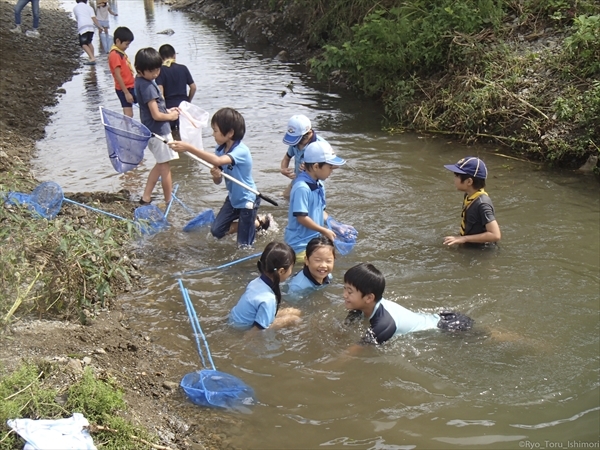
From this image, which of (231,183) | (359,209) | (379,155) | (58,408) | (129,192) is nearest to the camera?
(58,408)

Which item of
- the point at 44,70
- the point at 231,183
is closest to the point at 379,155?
the point at 231,183

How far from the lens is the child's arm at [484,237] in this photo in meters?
5.91

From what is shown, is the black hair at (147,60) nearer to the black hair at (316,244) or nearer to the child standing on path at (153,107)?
the child standing on path at (153,107)

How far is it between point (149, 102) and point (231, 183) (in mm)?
1399

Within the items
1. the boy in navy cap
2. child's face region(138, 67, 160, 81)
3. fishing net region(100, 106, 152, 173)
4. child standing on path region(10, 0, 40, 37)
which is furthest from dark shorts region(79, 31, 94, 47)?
the boy in navy cap

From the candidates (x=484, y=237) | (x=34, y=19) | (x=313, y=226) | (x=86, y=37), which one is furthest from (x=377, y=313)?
(x=34, y=19)

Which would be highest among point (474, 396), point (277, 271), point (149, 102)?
point (149, 102)

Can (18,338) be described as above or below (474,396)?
above

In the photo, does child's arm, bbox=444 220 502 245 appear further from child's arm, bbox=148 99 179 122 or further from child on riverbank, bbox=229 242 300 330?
child's arm, bbox=148 99 179 122

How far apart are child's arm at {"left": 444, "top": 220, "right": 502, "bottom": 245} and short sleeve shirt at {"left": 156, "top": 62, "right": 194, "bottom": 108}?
468cm

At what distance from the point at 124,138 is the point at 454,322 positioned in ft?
11.4

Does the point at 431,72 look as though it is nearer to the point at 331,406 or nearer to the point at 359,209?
the point at 359,209

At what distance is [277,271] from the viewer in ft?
15.6

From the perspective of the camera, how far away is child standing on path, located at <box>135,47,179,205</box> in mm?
6574
